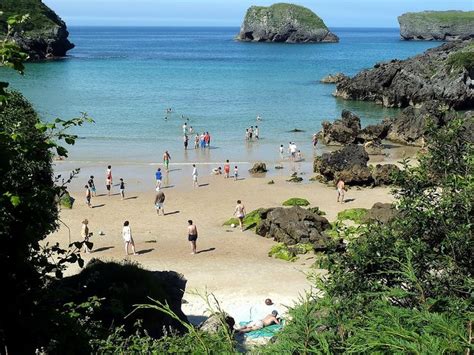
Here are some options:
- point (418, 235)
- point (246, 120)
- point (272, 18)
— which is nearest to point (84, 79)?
point (246, 120)

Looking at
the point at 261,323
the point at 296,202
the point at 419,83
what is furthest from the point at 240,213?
the point at 419,83

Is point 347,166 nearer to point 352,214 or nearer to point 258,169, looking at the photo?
point 258,169

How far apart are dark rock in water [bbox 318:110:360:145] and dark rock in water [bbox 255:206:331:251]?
2070cm

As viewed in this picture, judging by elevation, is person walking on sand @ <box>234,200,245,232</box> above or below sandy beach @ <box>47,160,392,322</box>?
above

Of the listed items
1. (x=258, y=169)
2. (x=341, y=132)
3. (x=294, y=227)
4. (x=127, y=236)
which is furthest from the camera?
(x=341, y=132)

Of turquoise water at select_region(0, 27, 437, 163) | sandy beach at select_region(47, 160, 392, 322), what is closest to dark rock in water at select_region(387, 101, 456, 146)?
turquoise water at select_region(0, 27, 437, 163)

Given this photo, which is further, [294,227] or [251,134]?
[251,134]

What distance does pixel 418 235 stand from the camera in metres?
9.48

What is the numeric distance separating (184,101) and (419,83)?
24720 mm

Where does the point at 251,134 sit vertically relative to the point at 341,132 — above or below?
below

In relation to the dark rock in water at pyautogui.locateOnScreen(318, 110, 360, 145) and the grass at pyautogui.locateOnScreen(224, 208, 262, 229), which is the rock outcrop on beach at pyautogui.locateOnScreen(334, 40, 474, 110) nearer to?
the dark rock in water at pyautogui.locateOnScreen(318, 110, 360, 145)

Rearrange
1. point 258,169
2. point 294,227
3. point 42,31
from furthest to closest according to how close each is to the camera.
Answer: point 42,31, point 258,169, point 294,227

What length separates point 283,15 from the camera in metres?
190

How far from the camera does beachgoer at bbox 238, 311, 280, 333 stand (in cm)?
1493
